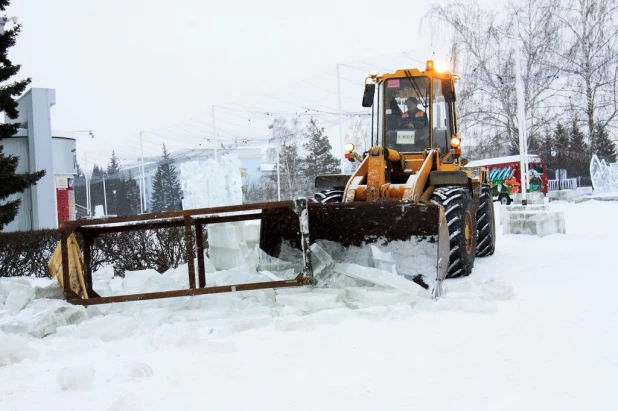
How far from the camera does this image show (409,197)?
7180 millimetres

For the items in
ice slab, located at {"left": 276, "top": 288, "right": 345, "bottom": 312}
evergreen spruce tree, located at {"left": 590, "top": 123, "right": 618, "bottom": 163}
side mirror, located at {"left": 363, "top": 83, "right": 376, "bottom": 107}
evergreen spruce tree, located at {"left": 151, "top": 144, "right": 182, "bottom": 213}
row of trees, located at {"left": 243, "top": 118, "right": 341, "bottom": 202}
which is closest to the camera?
ice slab, located at {"left": 276, "top": 288, "right": 345, "bottom": 312}

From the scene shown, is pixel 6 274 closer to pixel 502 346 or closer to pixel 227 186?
pixel 502 346

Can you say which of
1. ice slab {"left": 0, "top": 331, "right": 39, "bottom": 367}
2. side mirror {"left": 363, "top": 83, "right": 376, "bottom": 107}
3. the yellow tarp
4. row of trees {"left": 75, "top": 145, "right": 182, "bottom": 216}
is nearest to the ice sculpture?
side mirror {"left": 363, "top": 83, "right": 376, "bottom": 107}

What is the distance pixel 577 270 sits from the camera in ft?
25.6

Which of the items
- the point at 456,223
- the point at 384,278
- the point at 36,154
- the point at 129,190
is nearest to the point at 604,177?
the point at 36,154

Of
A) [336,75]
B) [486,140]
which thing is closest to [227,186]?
[336,75]

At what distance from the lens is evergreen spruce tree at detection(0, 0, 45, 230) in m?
11.4

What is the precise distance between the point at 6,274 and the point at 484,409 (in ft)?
27.2

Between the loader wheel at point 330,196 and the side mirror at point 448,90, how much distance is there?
1.98m

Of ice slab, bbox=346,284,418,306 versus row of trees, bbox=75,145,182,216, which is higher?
row of trees, bbox=75,145,182,216

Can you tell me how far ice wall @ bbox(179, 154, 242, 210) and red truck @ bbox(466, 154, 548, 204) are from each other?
1402 cm

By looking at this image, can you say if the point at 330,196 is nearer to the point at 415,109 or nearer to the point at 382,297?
the point at 415,109

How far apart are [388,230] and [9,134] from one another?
878cm

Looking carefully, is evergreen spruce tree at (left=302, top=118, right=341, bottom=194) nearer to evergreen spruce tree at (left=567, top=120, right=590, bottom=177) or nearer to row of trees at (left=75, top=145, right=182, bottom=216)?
row of trees at (left=75, top=145, right=182, bottom=216)
